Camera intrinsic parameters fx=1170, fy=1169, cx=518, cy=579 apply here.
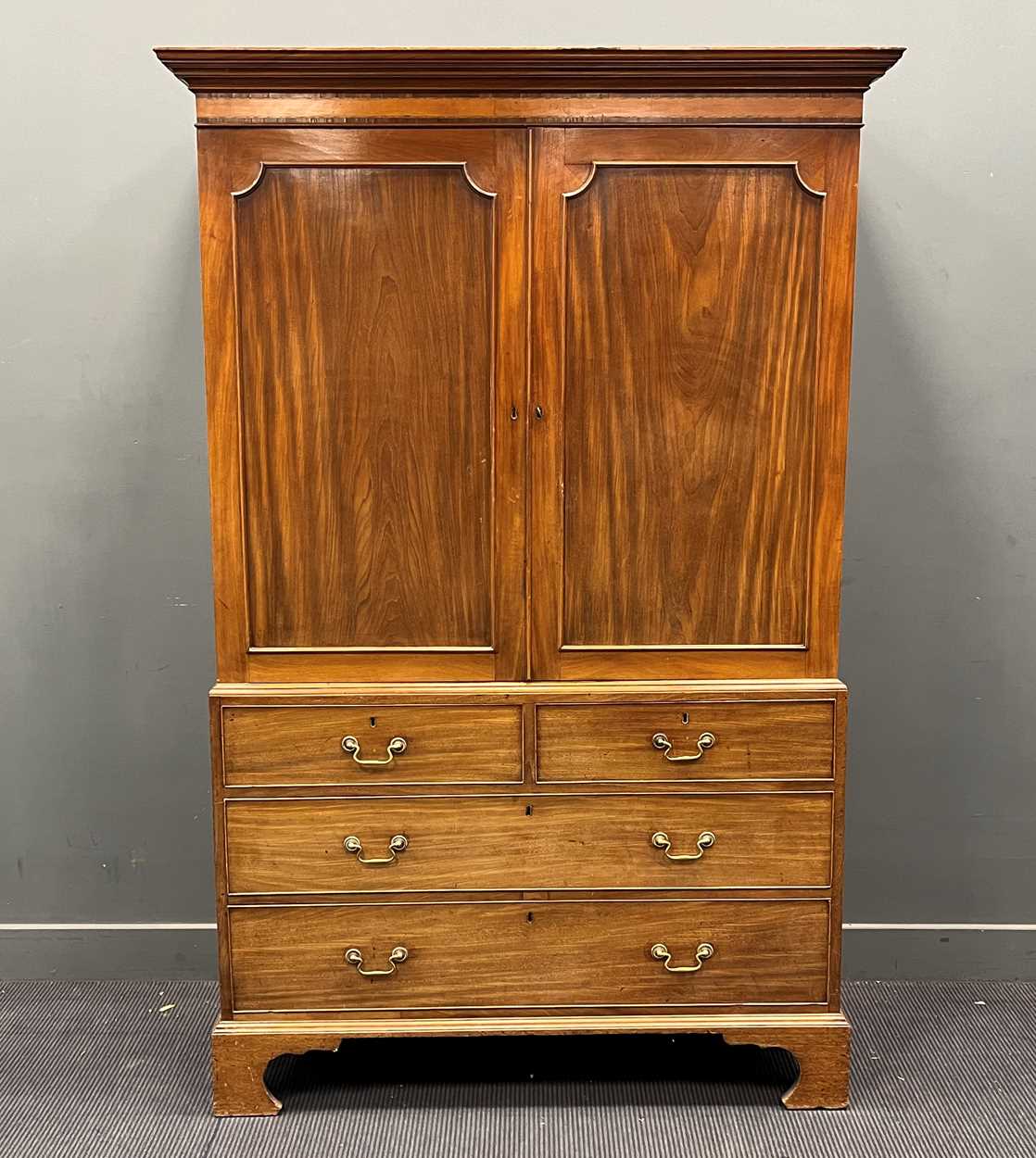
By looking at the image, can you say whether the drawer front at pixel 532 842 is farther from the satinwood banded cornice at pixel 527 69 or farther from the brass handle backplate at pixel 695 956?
the satinwood banded cornice at pixel 527 69

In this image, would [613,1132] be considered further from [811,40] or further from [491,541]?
[811,40]

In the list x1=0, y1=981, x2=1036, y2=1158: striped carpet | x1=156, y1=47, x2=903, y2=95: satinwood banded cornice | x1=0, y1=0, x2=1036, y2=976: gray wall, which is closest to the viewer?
x1=156, y1=47, x2=903, y2=95: satinwood banded cornice

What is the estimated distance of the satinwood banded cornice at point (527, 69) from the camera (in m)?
2.09

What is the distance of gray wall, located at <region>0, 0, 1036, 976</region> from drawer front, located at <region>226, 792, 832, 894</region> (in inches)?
26.7

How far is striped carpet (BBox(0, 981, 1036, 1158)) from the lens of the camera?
230 cm

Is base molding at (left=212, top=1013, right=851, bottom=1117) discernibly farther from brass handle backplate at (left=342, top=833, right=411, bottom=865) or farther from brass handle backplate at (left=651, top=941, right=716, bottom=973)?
brass handle backplate at (left=342, top=833, right=411, bottom=865)

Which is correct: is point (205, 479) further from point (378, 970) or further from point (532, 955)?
point (532, 955)

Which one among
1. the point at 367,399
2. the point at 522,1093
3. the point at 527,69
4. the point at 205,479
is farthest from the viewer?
the point at 205,479

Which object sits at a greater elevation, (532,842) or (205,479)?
(205,479)

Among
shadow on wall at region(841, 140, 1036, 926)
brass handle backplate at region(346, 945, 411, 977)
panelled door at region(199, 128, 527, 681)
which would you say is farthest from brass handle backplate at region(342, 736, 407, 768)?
shadow on wall at region(841, 140, 1036, 926)

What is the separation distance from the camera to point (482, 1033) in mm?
2348

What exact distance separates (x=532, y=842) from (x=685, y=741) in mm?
366

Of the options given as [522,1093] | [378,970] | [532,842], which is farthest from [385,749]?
[522,1093]

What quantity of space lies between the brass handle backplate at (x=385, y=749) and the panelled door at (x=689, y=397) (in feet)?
1.00
